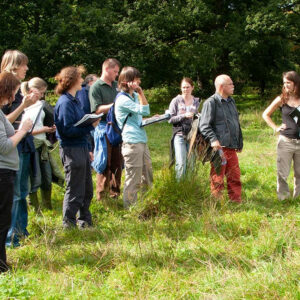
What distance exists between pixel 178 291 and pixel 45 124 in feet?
11.1

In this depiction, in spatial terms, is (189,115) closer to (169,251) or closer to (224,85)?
(224,85)

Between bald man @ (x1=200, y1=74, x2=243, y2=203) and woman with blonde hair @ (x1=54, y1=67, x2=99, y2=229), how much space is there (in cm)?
175

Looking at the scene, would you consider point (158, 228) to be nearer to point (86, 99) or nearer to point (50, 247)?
point (50, 247)

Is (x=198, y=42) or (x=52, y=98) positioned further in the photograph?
(x=52, y=98)

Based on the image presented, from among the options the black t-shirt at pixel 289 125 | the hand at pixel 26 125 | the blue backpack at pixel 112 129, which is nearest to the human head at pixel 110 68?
the blue backpack at pixel 112 129

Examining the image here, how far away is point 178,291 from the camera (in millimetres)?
3404

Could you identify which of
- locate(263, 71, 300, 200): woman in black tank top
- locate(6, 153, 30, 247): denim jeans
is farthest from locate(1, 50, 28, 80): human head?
locate(263, 71, 300, 200): woman in black tank top

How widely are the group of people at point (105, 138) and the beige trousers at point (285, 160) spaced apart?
0.01 m

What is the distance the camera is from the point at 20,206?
5.01 metres

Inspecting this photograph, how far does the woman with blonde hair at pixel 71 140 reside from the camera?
4.79 m

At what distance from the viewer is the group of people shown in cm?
482

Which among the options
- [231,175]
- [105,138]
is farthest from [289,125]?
[105,138]

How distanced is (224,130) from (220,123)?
0.38 feet

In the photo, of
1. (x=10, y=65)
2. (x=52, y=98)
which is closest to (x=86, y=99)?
(x=10, y=65)
